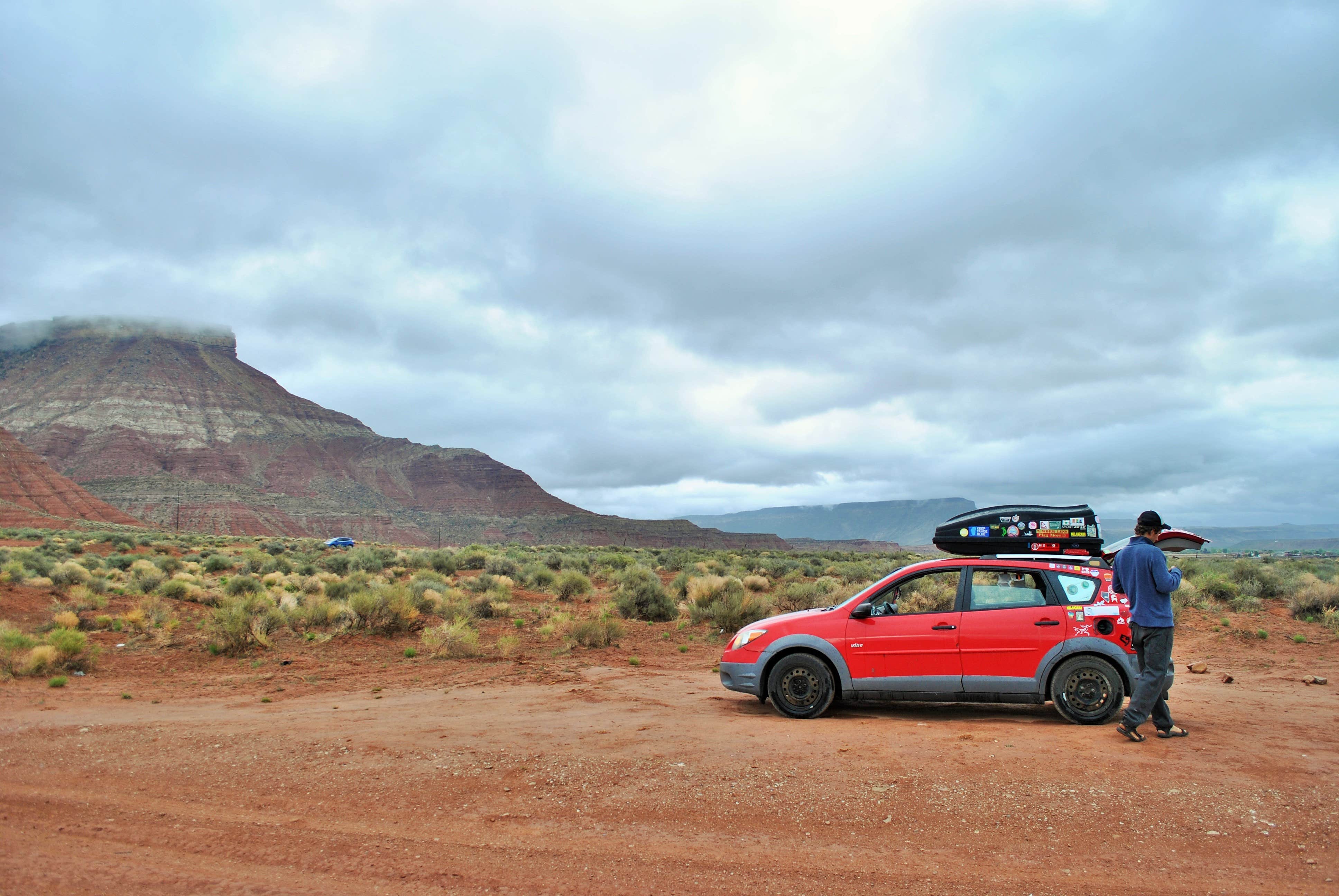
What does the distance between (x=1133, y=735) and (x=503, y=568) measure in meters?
26.4

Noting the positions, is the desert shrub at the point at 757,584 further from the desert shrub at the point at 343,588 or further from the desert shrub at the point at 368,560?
the desert shrub at the point at 368,560

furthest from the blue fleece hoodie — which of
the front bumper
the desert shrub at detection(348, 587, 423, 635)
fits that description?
the desert shrub at detection(348, 587, 423, 635)

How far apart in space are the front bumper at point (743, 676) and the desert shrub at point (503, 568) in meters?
19.0

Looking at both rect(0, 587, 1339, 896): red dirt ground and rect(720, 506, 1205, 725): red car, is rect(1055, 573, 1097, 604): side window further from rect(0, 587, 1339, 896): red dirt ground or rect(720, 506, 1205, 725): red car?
rect(0, 587, 1339, 896): red dirt ground

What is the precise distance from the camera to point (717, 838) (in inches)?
203

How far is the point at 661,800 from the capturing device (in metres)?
5.88

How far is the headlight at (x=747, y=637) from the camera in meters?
8.80

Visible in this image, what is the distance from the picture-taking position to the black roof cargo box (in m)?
8.52

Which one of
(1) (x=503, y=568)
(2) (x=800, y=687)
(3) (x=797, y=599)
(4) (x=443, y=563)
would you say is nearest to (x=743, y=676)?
(2) (x=800, y=687)

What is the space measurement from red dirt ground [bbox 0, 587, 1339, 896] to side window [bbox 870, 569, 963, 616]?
1.17 meters

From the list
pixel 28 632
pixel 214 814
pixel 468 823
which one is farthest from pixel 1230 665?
pixel 28 632

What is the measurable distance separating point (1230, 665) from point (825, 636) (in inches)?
365

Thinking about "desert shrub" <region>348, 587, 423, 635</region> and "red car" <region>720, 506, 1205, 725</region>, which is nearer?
"red car" <region>720, 506, 1205, 725</region>

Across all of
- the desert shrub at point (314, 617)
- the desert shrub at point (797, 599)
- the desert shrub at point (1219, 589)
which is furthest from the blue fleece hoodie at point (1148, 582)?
the desert shrub at point (1219, 589)
